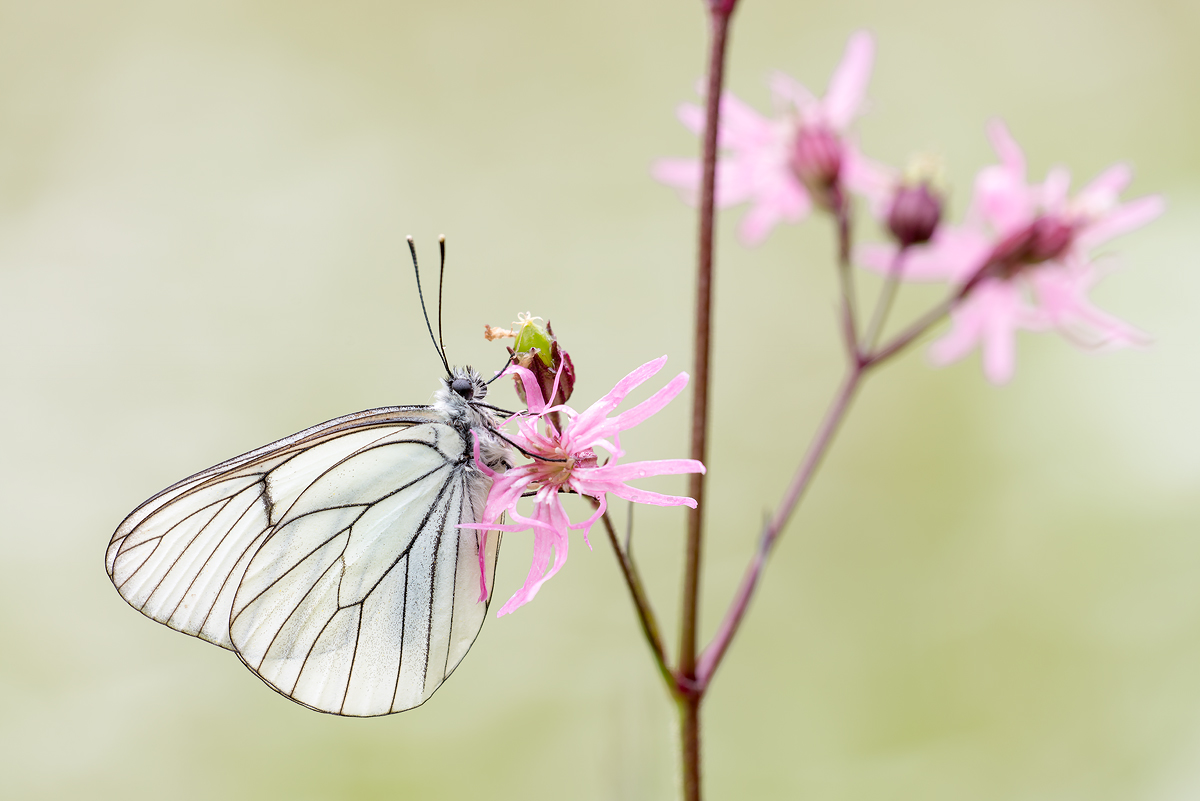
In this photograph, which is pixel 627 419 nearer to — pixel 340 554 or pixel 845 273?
pixel 340 554

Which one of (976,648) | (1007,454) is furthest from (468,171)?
(976,648)

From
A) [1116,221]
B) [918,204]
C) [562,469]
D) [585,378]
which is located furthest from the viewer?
[585,378]

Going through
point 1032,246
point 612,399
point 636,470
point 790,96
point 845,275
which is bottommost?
point 636,470

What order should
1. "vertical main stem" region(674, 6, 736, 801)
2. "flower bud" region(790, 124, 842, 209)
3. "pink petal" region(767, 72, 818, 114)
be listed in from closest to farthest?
"vertical main stem" region(674, 6, 736, 801) → "flower bud" region(790, 124, 842, 209) → "pink petal" region(767, 72, 818, 114)

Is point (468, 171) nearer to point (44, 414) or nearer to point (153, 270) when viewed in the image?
point (153, 270)

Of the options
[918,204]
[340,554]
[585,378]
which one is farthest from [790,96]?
[585,378]

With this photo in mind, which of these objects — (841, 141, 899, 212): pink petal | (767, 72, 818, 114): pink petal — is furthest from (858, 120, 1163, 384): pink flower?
(767, 72, 818, 114): pink petal

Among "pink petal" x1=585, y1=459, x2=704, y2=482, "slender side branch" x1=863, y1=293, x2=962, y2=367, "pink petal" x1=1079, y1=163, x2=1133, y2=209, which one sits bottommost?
"pink petal" x1=585, y1=459, x2=704, y2=482

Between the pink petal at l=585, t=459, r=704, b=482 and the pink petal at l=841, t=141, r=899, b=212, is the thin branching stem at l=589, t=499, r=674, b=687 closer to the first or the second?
the pink petal at l=585, t=459, r=704, b=482
